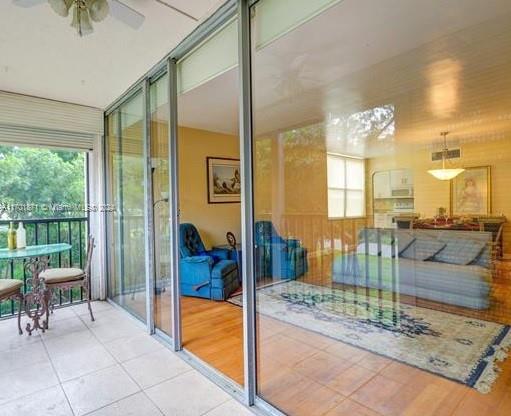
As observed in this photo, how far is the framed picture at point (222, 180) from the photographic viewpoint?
16.7 ft

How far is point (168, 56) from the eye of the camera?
8.31 feet

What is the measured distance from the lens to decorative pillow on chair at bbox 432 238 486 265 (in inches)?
93.2

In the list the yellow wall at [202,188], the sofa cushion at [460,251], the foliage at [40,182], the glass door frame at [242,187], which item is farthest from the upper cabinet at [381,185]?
the foliage at [40,182]

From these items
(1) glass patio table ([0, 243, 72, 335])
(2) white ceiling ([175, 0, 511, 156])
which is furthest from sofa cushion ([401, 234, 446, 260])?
(1) glass patio table ([0, 243, 72, 335])

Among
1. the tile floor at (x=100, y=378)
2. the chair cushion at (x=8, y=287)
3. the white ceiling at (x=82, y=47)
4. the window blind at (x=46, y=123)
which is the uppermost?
the white ceiling at (x=82, y=47)

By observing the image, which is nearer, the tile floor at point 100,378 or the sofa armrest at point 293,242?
the tile floor at point 100,378

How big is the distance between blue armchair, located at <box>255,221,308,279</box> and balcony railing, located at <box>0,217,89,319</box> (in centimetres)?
262

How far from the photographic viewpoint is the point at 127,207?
3432 millimetres

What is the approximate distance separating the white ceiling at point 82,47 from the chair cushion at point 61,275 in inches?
74.6

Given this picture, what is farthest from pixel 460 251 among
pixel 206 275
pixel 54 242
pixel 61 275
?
pixel 54 242

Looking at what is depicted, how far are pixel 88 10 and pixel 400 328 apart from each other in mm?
3040

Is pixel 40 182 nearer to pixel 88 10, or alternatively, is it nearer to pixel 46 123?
pixel 46 123

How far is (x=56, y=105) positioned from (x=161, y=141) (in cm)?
175

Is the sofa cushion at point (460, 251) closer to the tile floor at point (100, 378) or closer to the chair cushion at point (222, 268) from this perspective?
the tile floor at point (100, 378)
